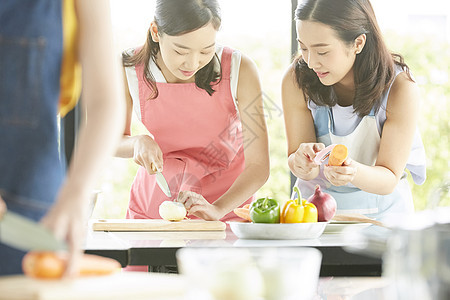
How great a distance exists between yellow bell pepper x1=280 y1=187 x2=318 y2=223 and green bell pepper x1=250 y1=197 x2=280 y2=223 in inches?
1.0

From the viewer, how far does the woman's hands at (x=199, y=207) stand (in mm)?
2416

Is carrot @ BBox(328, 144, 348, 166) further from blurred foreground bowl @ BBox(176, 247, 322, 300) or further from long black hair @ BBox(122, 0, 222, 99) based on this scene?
blurred foreground bowl @ BBox(176, 247, 322, 300)

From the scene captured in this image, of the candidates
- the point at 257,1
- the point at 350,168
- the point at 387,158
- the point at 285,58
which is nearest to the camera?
the point at 350,168

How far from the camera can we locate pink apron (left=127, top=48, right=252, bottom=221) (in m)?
2.68

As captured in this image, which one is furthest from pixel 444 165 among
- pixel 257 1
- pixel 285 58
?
pixel 257 1

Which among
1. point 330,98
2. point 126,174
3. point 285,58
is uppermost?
point 330,98

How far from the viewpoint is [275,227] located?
6.70ft

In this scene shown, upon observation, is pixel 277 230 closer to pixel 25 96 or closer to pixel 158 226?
pixel 158 226

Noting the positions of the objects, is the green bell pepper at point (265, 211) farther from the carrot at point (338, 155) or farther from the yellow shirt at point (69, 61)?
the yellow shirt at point (69, 61)

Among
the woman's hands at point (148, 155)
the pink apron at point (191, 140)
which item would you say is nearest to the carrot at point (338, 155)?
the pink apron at point (191, 140)

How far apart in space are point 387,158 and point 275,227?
2.11 feet

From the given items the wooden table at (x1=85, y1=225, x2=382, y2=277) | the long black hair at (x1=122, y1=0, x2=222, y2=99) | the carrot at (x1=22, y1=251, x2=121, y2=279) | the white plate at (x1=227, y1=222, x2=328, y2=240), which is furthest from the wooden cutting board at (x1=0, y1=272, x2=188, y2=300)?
the long black hair at (x1=122, y1=0, x2=222, y2=99)

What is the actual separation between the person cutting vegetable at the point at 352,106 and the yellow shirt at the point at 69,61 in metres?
1.35

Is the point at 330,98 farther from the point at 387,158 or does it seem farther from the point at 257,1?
the point at 257,1
